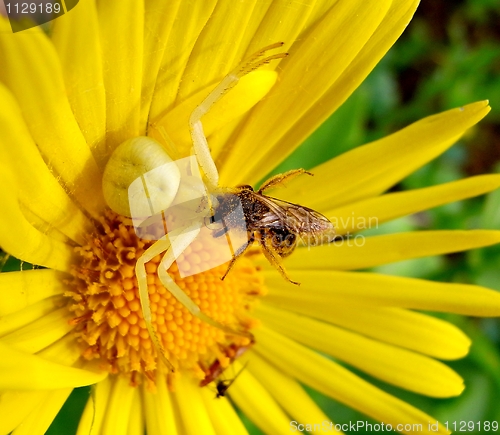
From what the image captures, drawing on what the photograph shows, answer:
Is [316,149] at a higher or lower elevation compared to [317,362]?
higher

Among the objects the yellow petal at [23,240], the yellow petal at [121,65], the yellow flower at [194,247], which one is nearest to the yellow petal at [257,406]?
the yellow flower at [194,247]

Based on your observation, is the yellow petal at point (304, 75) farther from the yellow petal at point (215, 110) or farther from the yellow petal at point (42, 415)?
the yellow petal at point (42, 415)

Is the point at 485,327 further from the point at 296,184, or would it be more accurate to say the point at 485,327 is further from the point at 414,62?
the point at 296,184

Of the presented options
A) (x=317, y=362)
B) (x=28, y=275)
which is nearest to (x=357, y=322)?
(x=317, y=362)

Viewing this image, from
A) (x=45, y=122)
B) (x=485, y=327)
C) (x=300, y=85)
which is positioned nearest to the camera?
(x=45, y=122)

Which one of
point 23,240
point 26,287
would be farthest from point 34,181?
point 26,287

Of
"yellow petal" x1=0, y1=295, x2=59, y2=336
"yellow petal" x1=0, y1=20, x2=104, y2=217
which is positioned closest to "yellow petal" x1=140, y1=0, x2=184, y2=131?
"yellow petal" x1=0, y1=20, x2=104, y2=217
